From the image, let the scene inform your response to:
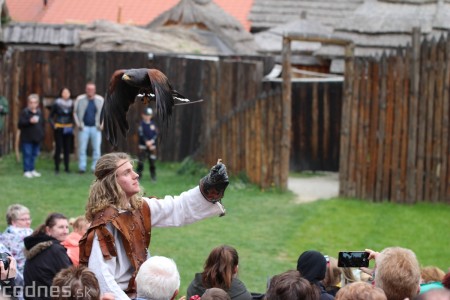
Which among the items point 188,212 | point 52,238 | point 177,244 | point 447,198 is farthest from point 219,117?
point 188,212

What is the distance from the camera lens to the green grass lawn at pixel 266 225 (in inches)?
458

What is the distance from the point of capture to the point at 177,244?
478 inches

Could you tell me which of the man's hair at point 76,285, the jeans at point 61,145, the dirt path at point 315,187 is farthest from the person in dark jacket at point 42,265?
the jeans at point 61,145

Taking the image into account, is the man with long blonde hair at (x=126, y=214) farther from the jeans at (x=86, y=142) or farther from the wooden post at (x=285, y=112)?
the jeans at (x=86, y=142)

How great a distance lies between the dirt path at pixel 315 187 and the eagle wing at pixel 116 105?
342 inches

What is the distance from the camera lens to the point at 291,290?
541 centimetres

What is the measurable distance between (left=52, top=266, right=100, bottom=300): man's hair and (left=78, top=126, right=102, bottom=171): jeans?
12.1 m

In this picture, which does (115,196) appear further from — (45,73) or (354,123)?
(45,73)

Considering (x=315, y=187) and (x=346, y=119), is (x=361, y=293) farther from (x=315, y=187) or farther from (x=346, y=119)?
(x=315, y=187)

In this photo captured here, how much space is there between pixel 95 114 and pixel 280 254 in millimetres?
6398

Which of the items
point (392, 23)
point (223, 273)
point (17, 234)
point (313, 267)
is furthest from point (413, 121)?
point (223, 273)

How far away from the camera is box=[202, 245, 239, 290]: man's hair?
22.3ft

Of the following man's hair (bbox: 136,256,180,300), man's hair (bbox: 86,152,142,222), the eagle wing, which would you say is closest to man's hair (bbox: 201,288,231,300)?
man's hair (bbox: 136,256,180,300)

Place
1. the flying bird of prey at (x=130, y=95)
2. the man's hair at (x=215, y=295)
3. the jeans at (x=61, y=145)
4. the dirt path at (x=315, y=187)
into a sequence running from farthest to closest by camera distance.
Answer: the jeans at (x=61, y=145)
the dirt path at (x=315, y=187)
the flying bird of prey at (x=130, y=95)
the man's hair at (x=215, y=295)
